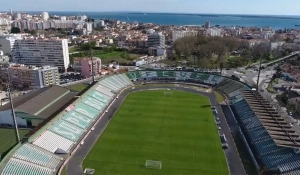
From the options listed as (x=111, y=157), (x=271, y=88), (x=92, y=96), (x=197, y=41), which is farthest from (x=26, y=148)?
(x=197, y=41)

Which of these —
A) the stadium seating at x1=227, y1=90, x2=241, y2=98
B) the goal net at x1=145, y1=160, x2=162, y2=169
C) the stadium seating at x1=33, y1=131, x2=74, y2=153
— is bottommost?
the goal net at x1=145, y1=160, x2=162, y2=169

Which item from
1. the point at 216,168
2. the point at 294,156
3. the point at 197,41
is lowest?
the point at 216,168

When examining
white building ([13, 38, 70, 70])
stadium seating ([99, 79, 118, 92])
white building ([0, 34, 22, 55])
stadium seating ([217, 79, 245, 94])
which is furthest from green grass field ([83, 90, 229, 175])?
white building ([0, 34, 22, 55])

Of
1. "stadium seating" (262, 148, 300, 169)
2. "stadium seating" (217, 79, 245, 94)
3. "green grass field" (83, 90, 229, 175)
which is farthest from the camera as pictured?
"stadium seating" (217, 79, 245, 94)

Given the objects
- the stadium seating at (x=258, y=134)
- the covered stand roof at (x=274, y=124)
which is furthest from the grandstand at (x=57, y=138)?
the covered stand roof at (x=274, y=124)

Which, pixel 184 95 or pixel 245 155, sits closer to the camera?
pixel 245 155

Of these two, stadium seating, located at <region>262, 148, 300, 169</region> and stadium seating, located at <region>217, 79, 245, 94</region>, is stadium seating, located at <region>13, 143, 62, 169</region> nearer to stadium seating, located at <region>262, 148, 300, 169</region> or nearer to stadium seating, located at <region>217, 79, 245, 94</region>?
stadium seating, located at <region>262, 148, 300, 169</region>

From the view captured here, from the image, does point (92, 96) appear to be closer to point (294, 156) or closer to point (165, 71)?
point (165, 71)
